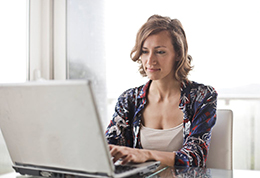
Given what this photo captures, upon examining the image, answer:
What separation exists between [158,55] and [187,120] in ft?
1.11

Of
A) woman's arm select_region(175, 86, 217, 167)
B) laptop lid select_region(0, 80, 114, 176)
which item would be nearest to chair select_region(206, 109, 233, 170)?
woman's arm select_region(175, 86, 217, 167)

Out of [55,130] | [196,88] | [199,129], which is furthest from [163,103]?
[55,130]

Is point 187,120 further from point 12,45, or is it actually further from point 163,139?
point 12,45

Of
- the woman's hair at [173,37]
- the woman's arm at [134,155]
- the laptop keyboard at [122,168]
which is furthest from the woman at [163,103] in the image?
the laptop keyboard at [122,168]

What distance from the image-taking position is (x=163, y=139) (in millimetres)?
1501

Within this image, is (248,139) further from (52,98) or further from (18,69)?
(52,98)

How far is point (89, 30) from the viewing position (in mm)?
2729

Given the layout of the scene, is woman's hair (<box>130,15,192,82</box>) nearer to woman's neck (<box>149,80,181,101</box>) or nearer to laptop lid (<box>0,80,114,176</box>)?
woman's neck (<box>149,80,181,101</box>)

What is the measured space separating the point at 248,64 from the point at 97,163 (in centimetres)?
201

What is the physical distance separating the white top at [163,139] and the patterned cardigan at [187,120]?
33mm

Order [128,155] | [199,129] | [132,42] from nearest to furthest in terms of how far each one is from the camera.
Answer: [128,155], [199,129], [132,42]

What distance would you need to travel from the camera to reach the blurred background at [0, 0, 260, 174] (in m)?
2.46

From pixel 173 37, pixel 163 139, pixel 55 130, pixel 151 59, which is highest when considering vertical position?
pixel 173 37

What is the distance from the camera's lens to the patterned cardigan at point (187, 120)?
1288 mm
